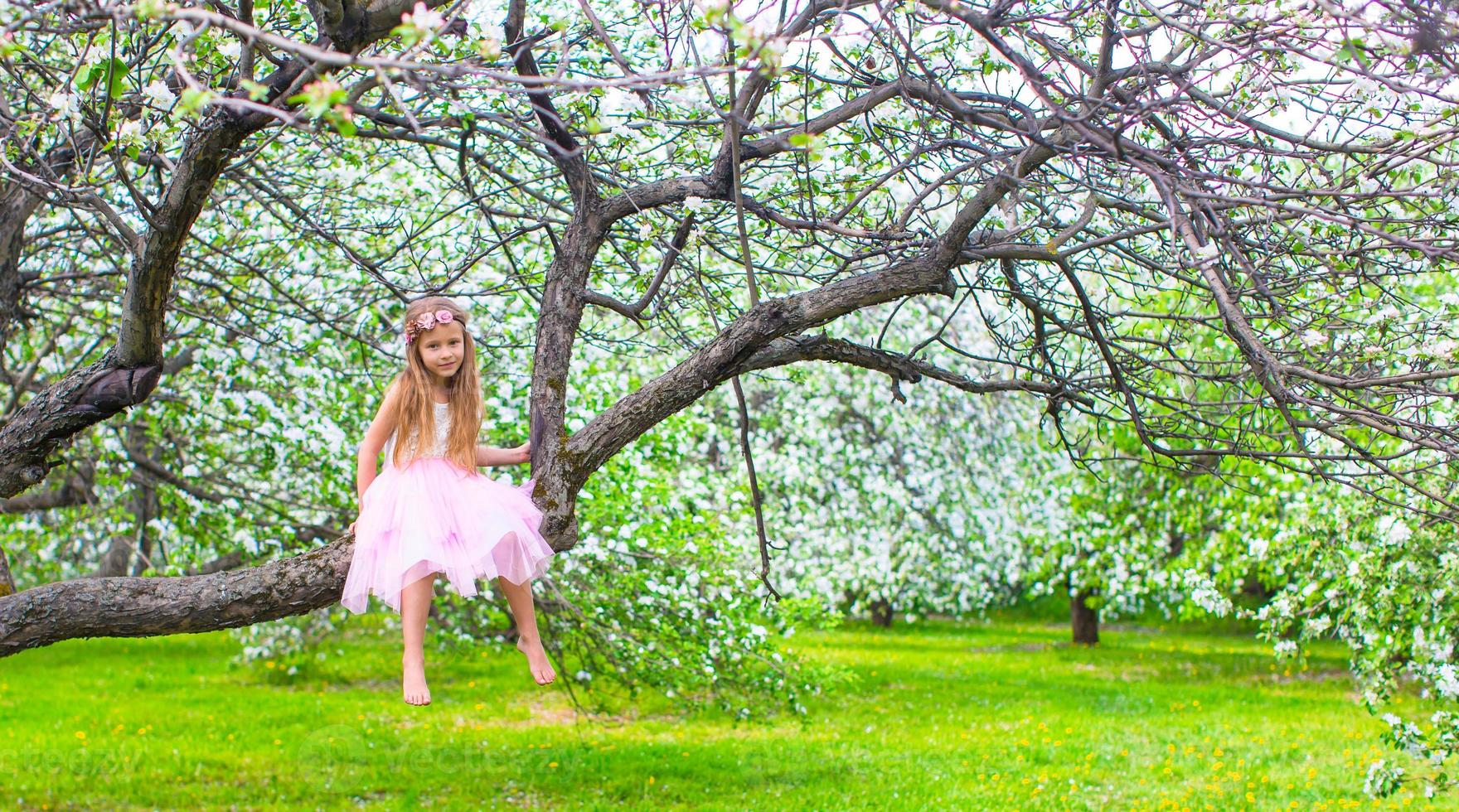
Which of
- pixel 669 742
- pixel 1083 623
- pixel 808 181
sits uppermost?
pixel 808 181

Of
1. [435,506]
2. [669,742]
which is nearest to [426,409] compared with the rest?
[435,506]

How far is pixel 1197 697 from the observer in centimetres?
1286

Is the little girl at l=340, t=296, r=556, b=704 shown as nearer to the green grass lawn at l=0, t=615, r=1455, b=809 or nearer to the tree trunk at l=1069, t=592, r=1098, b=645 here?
the green grass lawn at l=0, t=615, r=1455, b=809

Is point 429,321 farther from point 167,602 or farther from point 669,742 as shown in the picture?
point 669,742

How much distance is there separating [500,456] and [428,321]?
1.67 feet

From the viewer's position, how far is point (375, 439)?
4.05 metres

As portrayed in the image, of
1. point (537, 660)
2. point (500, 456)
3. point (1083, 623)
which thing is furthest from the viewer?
point (1083, 623)

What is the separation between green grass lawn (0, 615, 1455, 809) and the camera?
808 centimetres

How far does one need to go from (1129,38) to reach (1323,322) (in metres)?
1.28

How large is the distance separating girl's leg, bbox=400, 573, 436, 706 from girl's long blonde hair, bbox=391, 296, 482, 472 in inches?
16.6

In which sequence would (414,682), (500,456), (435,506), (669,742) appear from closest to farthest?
1. (414,682)
2. (435,506)
3. (500,456)
4. (669,742)

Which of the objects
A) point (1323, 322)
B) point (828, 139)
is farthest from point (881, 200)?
point (1323, 322)

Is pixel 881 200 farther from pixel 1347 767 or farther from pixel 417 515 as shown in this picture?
pixel 1347 767

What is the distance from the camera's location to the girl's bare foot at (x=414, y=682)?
12.1ft
